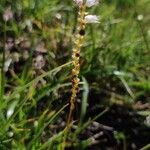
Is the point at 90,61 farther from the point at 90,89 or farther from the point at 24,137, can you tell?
the point at 24,137

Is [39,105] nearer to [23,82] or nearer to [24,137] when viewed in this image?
[23,82]

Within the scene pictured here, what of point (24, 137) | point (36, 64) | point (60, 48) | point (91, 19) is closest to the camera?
point (91, 19)

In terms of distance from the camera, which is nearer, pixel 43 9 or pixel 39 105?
pixel 39 105


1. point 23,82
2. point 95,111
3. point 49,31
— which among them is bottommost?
point 95,111

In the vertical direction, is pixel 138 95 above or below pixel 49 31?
below

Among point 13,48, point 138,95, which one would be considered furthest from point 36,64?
point 138,95

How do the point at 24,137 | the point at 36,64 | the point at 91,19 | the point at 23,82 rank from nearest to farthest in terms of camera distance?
the point at 91,19, the point at 24,137, the point at 23,82, the point at 36,64
